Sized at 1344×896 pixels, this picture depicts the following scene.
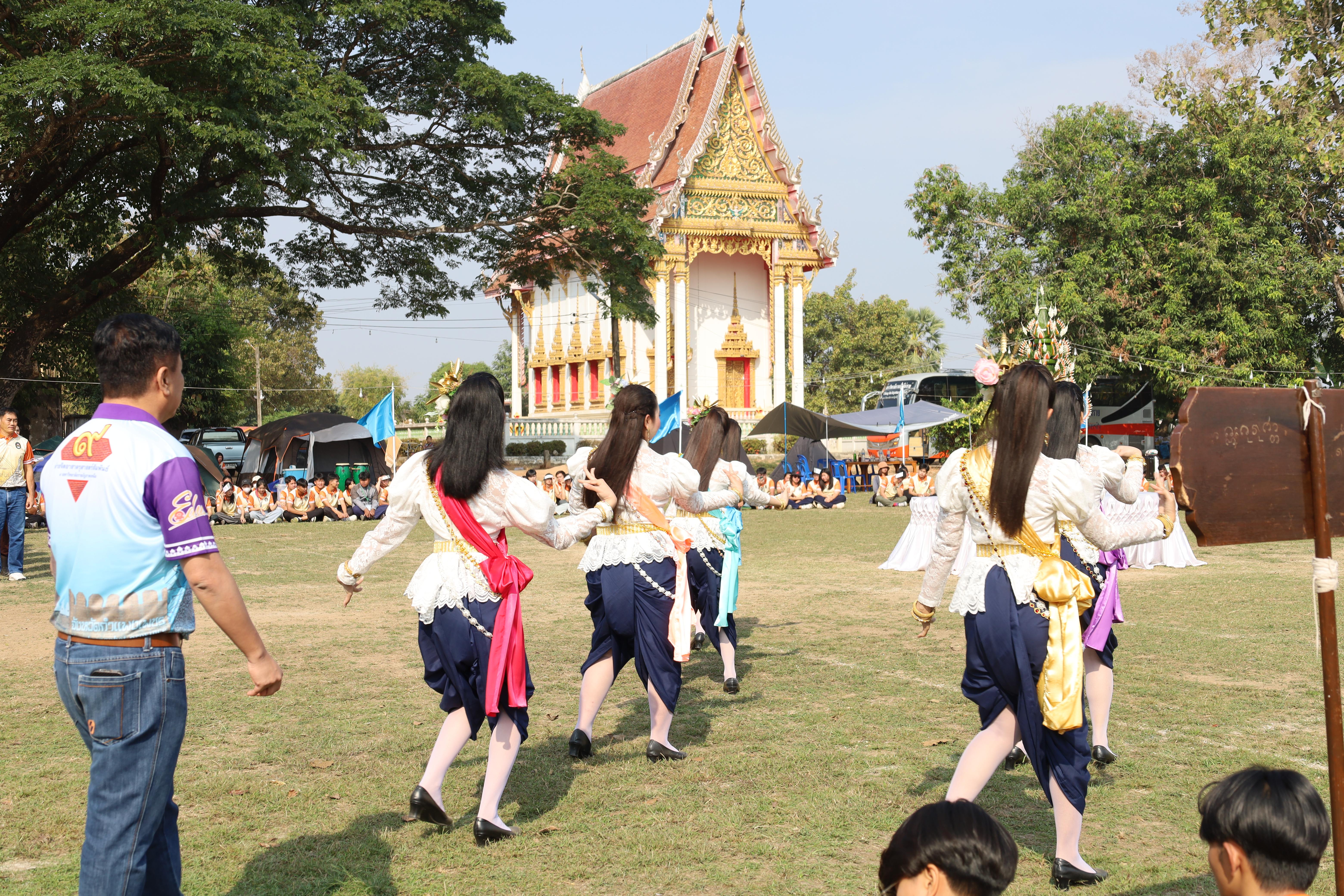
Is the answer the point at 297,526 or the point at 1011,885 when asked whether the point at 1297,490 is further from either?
the point at 297,526

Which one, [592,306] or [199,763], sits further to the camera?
[592,306]

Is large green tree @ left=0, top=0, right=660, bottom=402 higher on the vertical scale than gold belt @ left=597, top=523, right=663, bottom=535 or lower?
higher

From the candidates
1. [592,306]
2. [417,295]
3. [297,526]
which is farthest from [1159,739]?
[592,306]

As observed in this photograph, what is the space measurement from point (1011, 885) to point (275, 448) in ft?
100

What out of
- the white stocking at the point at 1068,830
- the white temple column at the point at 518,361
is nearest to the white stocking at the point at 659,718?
the white stocking at the point at 1068,830

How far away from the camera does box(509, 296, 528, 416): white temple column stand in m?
47.2

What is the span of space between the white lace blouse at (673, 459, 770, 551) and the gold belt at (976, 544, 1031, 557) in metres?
3.14

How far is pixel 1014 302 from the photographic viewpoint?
3331cm

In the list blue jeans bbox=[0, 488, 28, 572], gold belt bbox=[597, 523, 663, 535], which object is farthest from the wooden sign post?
blue jeans bbox=[0, 488, 28, 572]

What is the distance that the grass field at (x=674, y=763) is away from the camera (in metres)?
4.30

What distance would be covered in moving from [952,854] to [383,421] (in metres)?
20.2

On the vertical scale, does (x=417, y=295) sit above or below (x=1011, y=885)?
above

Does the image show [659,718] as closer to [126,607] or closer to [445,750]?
[445,750]

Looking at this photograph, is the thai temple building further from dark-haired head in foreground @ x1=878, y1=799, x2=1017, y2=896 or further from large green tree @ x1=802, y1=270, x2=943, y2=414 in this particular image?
dark-haired head in foreground @ x1=878, y1=799, x2=1017, y2=896
